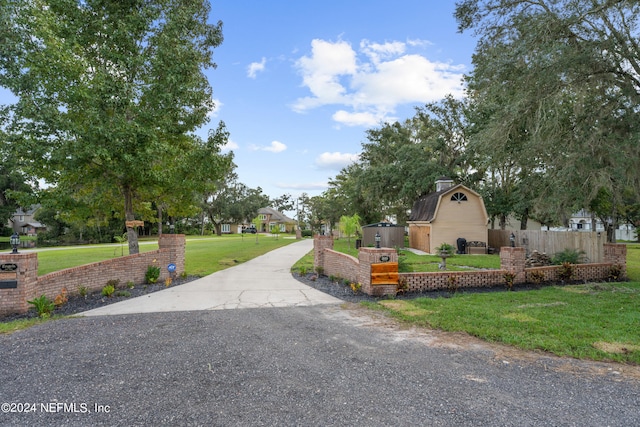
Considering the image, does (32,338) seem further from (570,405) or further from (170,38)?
(170,38)

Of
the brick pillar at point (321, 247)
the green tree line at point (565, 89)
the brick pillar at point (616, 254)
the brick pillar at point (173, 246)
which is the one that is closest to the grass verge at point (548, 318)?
the brick pillar at point (616, 254)

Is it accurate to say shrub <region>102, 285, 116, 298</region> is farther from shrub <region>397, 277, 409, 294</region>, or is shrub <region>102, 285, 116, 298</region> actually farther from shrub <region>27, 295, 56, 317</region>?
shrub <region>397, 277, 409, 294</region>

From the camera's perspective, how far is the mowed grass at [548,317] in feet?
16.0

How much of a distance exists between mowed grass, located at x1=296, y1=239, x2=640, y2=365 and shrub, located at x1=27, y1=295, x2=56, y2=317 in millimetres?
6321

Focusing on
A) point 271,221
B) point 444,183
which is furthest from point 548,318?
point 271,221

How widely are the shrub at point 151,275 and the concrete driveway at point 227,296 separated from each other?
0.93 metres

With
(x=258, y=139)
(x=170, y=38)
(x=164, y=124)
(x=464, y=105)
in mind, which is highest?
(x=464, y=105)

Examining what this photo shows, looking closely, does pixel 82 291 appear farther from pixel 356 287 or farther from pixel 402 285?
pixel 402 285

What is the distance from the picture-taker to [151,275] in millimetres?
10266

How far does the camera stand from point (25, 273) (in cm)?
677

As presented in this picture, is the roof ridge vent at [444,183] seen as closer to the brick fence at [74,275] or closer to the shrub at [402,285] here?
the shrub at [402,285]

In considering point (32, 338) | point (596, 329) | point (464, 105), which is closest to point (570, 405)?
point (596, 329)

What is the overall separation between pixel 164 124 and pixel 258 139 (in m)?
8.41

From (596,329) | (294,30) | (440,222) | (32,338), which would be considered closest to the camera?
(32,338)
